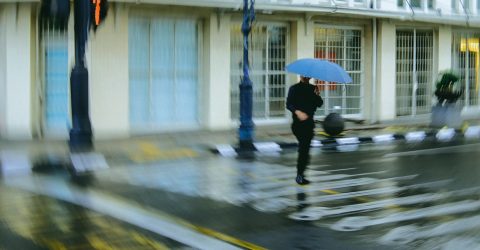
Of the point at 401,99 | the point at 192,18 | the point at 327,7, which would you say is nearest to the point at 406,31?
the point at 401,99

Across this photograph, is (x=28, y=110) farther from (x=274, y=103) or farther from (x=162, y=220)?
(x=162, y=220)

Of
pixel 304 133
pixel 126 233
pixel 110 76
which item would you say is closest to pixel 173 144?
pixel 110 76

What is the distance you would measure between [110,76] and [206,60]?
290 cm

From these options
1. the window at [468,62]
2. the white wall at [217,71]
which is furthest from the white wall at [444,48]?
the white wall at [217,71]

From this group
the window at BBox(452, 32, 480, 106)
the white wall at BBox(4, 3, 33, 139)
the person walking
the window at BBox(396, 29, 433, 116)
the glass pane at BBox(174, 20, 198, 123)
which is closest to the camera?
the person walking

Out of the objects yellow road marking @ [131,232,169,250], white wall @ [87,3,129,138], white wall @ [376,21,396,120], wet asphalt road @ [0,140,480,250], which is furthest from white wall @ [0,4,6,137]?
white wall @ [376,21,396,120]

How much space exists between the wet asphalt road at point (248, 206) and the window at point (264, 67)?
237 inches

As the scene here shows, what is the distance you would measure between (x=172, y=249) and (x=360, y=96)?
1600cm

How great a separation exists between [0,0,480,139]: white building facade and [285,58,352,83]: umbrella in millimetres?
6409

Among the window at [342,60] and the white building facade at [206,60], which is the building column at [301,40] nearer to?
the white building facade at [206,60]

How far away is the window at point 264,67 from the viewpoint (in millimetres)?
18453

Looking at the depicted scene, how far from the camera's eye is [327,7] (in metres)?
18.5

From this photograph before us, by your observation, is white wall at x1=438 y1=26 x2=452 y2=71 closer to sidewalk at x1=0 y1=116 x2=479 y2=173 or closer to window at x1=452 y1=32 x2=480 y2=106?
window at x1=452 y1=32 x2=480 y2=106

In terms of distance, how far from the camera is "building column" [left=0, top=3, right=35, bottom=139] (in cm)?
1525
